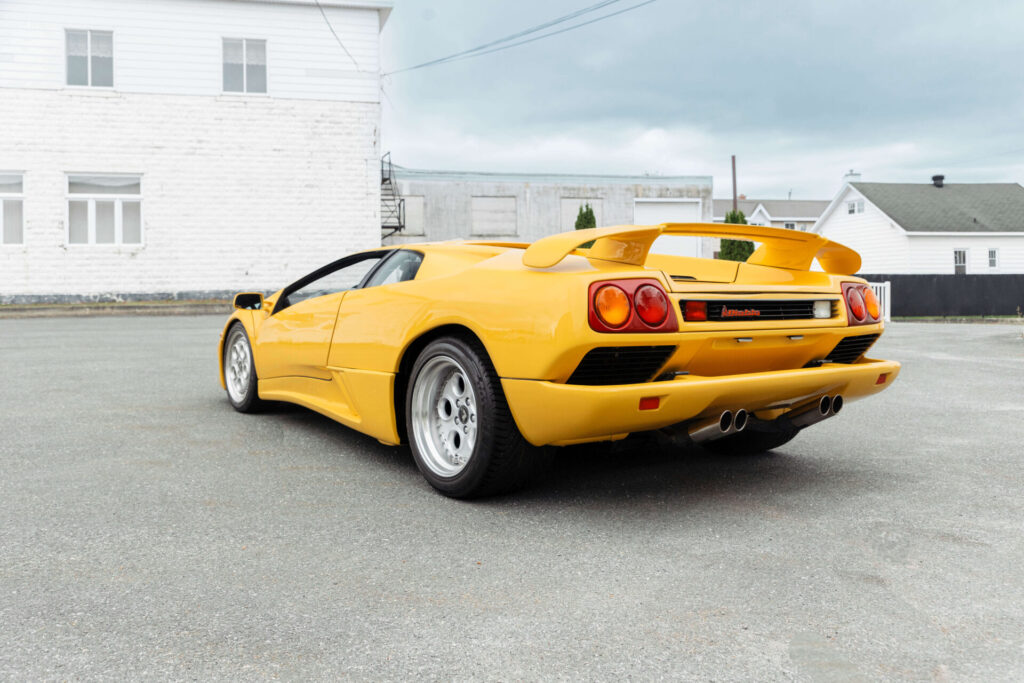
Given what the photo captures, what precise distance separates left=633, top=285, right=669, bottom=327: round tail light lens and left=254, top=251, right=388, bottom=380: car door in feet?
6.27

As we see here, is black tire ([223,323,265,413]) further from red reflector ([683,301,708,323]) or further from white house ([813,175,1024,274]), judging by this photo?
white house ([813,175,1024,274])

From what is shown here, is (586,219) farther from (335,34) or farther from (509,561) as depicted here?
(509,561)

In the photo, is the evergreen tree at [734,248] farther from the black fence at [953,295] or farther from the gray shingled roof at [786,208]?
the gray shingled roof at [786,208]

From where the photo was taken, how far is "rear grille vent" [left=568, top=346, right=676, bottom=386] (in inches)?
125

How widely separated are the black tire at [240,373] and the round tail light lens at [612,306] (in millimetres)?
3349

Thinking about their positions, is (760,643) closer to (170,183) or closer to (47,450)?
(47,450)

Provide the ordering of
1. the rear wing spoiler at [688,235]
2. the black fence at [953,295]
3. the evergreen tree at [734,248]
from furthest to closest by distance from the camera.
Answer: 1. the black fence at [953,295]
2. the evergreen tree at [734,248]
3. the rear wing spoiler at [688,235]

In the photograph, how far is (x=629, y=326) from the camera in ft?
10.3

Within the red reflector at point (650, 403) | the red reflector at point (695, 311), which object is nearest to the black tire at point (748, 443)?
the red reflector at point (695, 311)

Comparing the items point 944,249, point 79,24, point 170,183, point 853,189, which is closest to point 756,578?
point 170,183

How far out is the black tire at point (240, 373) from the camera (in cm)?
577

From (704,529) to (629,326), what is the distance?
87cm

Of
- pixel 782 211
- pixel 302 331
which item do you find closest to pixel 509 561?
pixel 302 331

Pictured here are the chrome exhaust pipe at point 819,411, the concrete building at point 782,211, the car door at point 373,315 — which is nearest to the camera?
the chrome exhaust pipe at point 819,411
